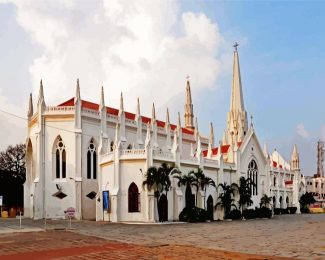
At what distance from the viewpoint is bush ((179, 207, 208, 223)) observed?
128ft

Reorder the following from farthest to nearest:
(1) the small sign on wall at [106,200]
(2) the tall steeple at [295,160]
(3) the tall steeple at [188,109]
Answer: (2) the tall steeple at [295,160] → (3) the tall steeple at [188,109] → (1) the small sign on wall at [106,200]

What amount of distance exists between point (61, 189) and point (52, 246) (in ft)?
84.9

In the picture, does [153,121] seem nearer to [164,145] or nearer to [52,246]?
[164,145]

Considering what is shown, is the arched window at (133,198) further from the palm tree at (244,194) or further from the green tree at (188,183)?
the palm tree at (244,194)

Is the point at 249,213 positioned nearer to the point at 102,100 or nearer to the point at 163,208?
the point at 163,208

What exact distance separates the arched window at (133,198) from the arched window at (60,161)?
10.0 metres

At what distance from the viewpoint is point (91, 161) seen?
152ft

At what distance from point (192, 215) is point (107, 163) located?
8.92 m

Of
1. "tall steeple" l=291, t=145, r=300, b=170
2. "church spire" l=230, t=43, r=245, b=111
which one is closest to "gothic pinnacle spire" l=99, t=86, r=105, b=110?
"church spire" l=230, t=43, r=245, b=111

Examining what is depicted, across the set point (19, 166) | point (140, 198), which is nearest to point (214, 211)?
point (140, 198)

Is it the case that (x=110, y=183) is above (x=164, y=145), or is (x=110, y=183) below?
below

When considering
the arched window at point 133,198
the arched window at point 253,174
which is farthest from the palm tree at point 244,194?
the arched window at point 133,198

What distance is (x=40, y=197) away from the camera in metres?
44.2

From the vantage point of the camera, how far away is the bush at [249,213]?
49000 millimetres
